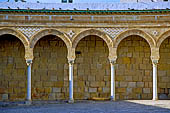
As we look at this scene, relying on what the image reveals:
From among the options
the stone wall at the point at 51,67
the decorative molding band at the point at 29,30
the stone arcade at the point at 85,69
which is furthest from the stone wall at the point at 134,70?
the decorative molding band at the point at 29,30

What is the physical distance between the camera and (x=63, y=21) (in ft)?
61.3

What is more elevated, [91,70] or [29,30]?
[29,30]

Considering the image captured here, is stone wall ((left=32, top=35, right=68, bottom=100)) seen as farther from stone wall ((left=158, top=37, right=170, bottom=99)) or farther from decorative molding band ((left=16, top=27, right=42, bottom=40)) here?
stone wall ((left=158, top=37, right=170, bottom=99))

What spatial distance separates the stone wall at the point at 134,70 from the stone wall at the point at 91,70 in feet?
2.67

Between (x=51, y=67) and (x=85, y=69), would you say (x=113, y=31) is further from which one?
(x=51, y=67)

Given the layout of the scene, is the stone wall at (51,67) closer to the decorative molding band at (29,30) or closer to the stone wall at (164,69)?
the decorative molding band at (29,30)

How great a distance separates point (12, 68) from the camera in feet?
68.5

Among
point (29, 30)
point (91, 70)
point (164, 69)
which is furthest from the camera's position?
point (91, 70)

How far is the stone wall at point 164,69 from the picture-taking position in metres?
20.6

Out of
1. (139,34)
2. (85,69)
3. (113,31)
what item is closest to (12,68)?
(85,69)

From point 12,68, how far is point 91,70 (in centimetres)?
496

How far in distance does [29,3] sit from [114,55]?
6354mm

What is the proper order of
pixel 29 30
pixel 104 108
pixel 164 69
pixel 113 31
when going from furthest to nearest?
pixel 164 69 < pixel 113 31 < pixel 29 30 < pixel 104 108

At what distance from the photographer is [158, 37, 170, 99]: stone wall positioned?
20.6 metres
